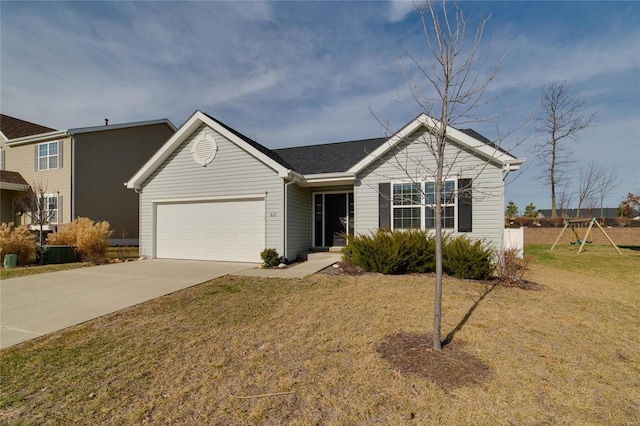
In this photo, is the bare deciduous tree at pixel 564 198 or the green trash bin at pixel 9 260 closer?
the green trash bin at pixel 9 260

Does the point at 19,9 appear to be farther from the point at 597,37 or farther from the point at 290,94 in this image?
the point at 597,37

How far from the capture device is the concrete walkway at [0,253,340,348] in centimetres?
464

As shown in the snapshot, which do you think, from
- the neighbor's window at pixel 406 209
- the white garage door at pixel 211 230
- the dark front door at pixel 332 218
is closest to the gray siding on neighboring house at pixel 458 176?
the neighbor's window at pixel 406 209

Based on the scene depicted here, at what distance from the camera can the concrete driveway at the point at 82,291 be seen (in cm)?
460

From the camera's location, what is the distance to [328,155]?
1260 centimetres

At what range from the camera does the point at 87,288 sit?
6.69 m

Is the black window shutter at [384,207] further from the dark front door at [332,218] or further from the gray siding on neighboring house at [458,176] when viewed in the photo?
the dark front door at [332,218]

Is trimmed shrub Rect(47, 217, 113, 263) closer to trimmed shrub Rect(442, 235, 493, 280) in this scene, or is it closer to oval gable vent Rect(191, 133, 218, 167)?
oval gable vent Rect(191, 133, 218, 167)

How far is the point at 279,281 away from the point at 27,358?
178 inches

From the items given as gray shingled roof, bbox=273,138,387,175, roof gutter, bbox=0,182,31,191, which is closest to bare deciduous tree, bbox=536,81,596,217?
gray shingled roof, bbox=273,138,387,175

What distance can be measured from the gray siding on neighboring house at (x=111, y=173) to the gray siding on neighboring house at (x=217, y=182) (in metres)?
5.33

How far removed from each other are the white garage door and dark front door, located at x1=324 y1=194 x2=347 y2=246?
9.36 ft

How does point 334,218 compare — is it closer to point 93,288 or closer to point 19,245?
point 93,288

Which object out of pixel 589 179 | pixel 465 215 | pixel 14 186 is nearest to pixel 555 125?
pixel 589 179
